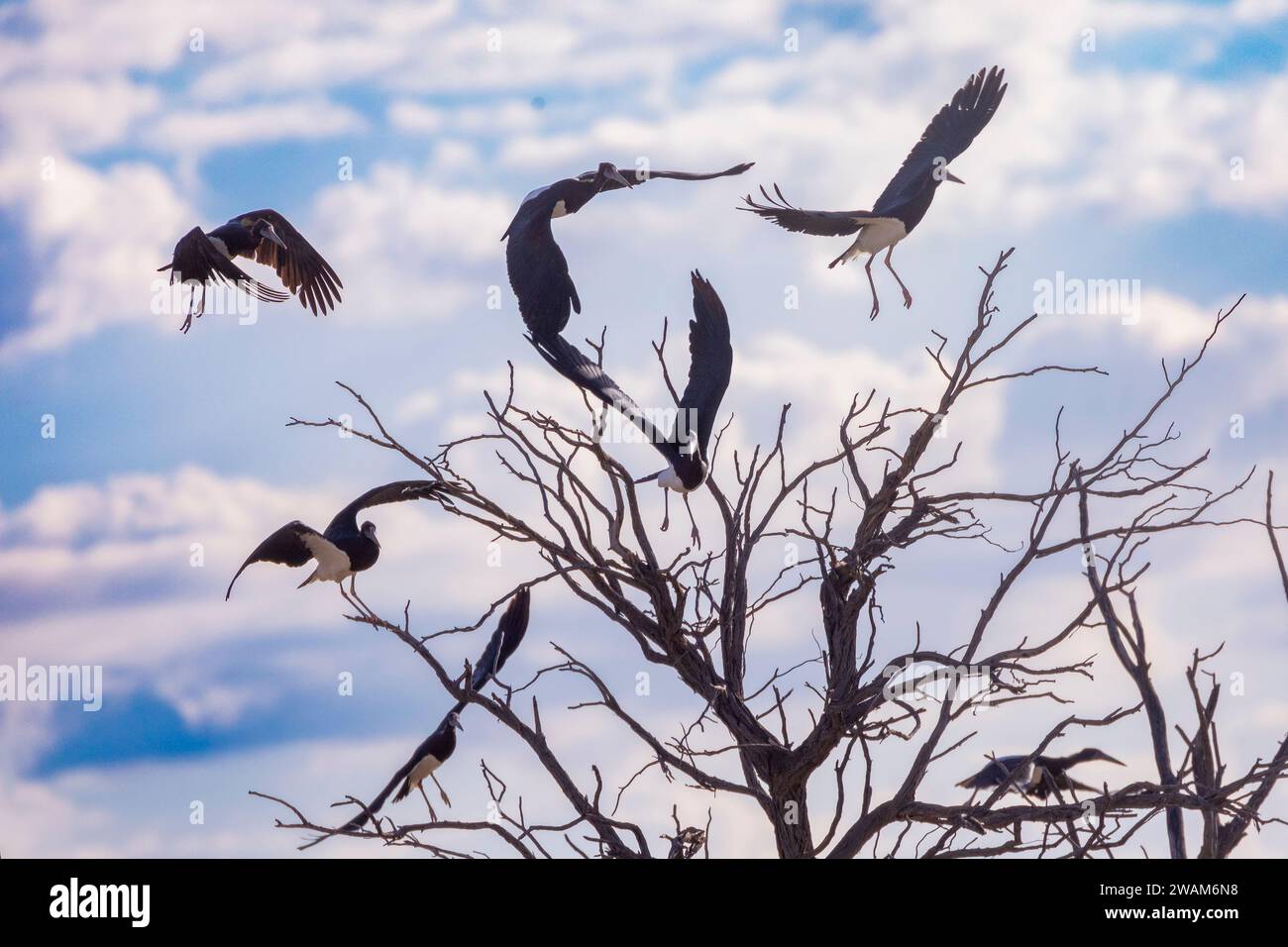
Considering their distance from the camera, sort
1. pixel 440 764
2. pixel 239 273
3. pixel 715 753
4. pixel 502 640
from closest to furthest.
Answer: pixel 715 753
pixel 502 640
pixel 440 764
pixel 239 273

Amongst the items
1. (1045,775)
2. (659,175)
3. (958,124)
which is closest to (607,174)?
(659,175)

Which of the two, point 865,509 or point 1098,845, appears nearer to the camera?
point 1098,845

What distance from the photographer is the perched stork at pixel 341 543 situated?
303 inches

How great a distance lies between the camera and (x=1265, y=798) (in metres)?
7.21

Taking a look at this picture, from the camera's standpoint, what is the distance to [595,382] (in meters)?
7.03

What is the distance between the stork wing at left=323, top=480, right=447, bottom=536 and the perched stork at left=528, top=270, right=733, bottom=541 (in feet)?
2.67

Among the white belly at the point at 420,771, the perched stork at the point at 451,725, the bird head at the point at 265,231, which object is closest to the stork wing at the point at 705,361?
the perched stork at the point at 451,725

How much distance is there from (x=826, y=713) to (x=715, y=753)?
2.57 feet

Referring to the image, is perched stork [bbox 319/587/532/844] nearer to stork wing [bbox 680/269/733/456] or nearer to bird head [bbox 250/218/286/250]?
stork wing [bbox 680/269/733/456]

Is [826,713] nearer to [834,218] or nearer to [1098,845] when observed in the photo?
[1098,845]

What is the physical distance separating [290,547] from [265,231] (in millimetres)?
3977
